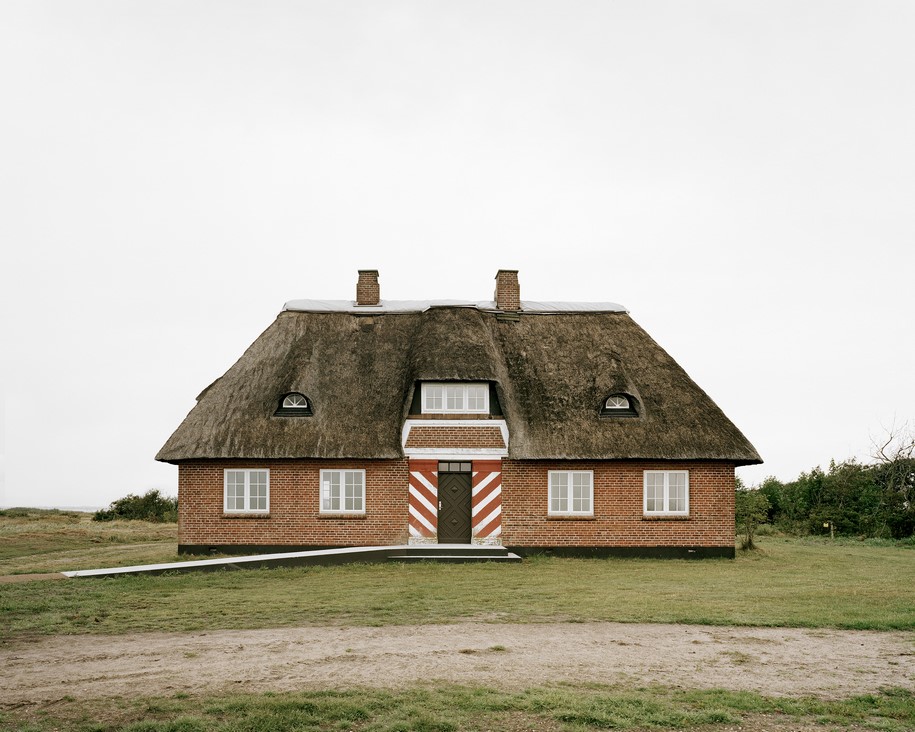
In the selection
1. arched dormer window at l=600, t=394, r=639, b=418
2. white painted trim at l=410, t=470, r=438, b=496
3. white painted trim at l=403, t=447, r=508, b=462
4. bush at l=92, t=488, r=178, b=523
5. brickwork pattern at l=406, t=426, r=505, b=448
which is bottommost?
bush at l=92, t=488, r=178, b=523

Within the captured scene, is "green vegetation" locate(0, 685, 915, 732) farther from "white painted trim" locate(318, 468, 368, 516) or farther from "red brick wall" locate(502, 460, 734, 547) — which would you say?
"white painted trim" locate(318, 468, 368, 516)

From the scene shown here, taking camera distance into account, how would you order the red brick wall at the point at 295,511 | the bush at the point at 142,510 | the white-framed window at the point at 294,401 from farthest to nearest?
the bush at the point at 142,510 → the white-framed window at the point at 294,401 → the red brick wall at the point at 295,511

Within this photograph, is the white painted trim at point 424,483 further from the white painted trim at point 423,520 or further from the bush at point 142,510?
the bush at point 142,510

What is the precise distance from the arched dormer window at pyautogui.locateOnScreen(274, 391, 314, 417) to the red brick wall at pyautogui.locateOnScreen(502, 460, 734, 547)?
212 inches

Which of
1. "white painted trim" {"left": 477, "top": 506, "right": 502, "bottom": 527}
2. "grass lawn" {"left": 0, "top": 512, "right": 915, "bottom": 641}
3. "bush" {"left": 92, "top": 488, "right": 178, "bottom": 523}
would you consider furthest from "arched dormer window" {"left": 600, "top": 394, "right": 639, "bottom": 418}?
"bush" {"left": 92, "top": 488, "right": 178, "bottom": 523}

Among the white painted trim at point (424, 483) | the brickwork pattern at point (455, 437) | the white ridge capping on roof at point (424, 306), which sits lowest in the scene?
the white painted trim at point (424, 483)

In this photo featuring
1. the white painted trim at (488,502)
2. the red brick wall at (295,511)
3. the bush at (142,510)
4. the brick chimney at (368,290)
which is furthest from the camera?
the bush at (142,510)

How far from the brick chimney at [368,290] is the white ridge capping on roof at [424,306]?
252mm

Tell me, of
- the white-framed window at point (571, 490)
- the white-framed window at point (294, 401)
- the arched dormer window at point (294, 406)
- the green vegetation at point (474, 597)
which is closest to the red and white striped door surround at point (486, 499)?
the white-framed window at point (571, 490)

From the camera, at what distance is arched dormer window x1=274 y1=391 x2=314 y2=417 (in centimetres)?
2284

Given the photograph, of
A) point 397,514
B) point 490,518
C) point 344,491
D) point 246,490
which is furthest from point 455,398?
point 246,490

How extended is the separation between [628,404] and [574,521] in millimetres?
3487

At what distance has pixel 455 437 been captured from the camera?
22.8m

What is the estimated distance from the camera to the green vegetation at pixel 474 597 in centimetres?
1248
